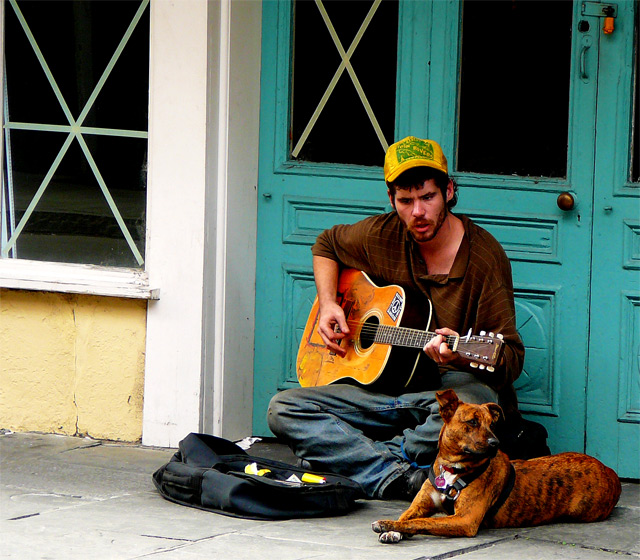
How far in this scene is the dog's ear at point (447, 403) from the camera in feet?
12.3

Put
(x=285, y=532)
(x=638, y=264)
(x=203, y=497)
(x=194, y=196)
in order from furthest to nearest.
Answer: (x=194, y=196), (x=638, y=264), (x=203, y=497), (x=285, y=532)

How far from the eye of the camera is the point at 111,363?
200 inches

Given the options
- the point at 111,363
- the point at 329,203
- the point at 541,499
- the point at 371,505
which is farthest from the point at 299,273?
the point at 541,499

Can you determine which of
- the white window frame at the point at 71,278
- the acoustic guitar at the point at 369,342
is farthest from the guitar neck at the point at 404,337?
the white window frame at the point at 71,278

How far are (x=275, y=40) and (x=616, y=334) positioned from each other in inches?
79.1

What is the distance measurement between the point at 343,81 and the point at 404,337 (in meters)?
1.41

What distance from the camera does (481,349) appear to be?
385 centimetres

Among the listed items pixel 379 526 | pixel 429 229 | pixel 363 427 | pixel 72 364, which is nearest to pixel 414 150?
pixel 429 229

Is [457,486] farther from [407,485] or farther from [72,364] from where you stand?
[72,364]

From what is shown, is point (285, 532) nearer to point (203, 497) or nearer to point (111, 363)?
point (203, 497)

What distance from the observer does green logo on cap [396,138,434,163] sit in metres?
4.24

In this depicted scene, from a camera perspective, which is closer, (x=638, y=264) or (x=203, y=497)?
(x=203, y=497)

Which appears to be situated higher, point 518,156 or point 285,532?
point 518,156

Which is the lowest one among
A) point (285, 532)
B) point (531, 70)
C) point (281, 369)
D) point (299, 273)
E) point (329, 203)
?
point (285, 532)
